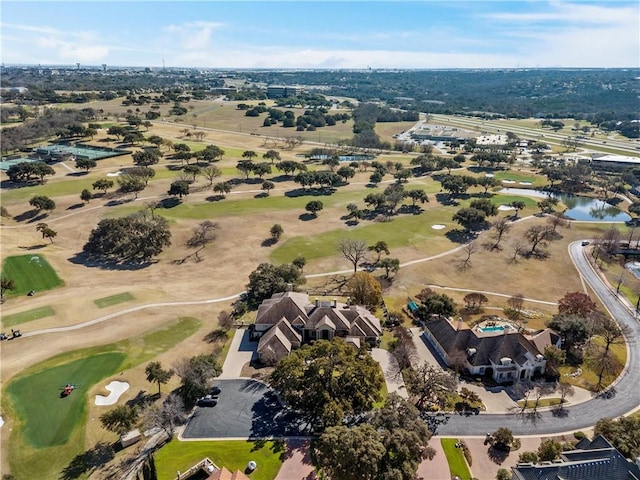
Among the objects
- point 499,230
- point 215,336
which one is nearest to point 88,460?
point 215,336

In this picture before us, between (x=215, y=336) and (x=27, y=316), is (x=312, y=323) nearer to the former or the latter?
(x=215, y=336)

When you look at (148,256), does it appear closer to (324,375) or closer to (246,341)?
(246,341)

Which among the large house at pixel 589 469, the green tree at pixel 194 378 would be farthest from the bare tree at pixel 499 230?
the green tree at pixel 194 378

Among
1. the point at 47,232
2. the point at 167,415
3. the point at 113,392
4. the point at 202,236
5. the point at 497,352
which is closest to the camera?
the point at 167,415

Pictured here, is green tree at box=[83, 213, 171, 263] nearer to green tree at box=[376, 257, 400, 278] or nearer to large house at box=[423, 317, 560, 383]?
green tree at box=[376, 257, 400, 278]

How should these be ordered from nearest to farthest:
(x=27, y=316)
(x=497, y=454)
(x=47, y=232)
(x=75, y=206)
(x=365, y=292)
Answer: (x=497, y=454), (x=27, y=316), (x=365, y=292), (x=47, y=232), (x=75, y=206)

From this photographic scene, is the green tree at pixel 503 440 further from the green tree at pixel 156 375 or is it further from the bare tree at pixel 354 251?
the bare tree at pixel 354 251

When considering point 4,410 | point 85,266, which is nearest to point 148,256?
point 85,266
